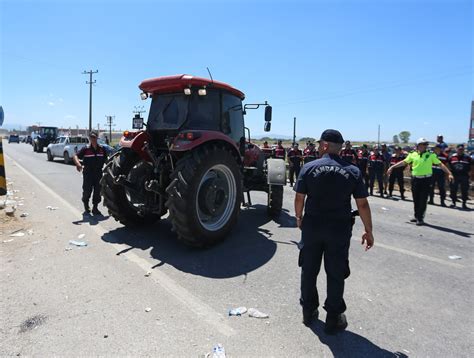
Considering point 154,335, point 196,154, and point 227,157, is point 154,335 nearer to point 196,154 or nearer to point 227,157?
point 196,154

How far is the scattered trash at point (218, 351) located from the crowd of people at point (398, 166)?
6563 mm

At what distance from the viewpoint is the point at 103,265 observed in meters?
4.57

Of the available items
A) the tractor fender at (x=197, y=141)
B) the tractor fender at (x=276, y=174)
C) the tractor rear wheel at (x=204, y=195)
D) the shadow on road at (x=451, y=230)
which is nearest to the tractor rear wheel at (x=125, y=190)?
the tractor fender at (x=197, y=141)

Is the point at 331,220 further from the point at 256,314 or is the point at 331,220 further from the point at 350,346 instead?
the point at 256,314

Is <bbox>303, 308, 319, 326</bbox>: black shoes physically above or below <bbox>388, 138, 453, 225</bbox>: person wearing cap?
below

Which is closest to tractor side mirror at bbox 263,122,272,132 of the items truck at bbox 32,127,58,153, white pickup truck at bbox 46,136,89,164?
white pickup truck at bbox 46,136,89,164

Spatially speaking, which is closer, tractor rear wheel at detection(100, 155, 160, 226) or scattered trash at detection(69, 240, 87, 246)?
scattered trash at detection(69, 240, 87, 246)

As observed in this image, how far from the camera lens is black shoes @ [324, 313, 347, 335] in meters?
3.07

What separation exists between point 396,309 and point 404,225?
13.6 feet

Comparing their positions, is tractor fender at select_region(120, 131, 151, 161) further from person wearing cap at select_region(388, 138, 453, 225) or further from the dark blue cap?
person wearing cap at select_region(388, 138, 453, 225)

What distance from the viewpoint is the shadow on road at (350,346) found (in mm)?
2793

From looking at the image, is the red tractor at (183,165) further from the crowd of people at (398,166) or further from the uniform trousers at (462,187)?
the uniform trousers at (462,187)

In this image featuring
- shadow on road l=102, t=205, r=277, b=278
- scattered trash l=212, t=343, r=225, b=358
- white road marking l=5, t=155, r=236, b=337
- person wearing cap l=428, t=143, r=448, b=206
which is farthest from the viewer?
person wearing cap l=428, t=143, r=448, b=206

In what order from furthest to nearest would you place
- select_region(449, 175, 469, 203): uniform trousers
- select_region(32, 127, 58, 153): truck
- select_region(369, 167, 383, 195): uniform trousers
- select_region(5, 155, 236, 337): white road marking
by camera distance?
select_region(32, 127, 58, 153): truck
select_region(369, 167, 383, 195): uniform trousers
select_region(449, 175, 469, 203): uniform trousers
select_region(5, 155, 236, 337): white road marking
